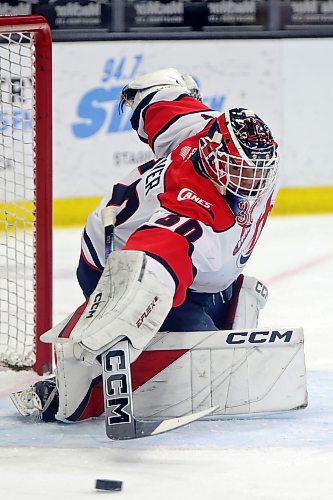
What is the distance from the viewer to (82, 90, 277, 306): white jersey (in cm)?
259

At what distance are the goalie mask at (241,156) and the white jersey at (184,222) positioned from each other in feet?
0.12

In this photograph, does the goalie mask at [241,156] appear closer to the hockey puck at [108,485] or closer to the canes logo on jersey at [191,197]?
the canes logo on jersey at [191,197]

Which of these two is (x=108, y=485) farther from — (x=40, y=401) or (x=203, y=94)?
(x=203, y=94)

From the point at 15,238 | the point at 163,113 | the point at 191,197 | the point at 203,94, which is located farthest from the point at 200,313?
the point at 203,94

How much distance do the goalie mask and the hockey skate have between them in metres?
0.63

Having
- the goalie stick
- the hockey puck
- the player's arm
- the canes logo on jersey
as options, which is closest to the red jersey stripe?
the player's arm

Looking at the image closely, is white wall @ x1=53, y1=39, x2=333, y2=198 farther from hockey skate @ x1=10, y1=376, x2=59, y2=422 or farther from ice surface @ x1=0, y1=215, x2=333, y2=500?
hockey skate @ x1=10, y1=376, x2=59, y2=422

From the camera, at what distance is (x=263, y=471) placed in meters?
2.44

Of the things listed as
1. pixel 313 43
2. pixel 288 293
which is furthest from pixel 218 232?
pixel 313 43

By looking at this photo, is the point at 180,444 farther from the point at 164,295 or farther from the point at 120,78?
the point at 120,78

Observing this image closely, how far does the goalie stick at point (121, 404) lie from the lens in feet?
8.18

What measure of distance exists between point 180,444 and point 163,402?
0.53ft

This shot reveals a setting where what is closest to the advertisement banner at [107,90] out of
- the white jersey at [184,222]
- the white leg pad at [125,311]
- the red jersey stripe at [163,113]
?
the red jersey stripe at [163,113]

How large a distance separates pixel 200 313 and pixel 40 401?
0.43 metres
